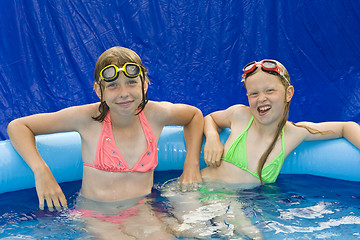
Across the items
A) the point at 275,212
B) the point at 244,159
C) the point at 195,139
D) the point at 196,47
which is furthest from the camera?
the point at 196,47

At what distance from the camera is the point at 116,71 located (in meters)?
2.07

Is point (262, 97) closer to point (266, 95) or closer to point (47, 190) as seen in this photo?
point (266, 95)

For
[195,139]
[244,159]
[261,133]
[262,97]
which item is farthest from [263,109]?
[195,139]

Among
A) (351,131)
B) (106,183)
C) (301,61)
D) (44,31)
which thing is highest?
(44,31)

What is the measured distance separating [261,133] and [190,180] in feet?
1.59

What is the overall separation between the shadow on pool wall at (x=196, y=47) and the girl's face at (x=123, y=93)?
86.9 inches

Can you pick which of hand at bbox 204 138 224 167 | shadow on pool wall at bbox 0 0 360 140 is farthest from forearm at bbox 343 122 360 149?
shadow on pool wall at bbox 0 0 360 140

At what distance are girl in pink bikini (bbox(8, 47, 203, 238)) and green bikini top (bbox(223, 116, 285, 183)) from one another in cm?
40

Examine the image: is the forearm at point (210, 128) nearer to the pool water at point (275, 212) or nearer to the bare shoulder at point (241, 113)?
the bare shoulder at point (241, 113)

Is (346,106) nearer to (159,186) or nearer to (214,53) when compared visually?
(214,53)

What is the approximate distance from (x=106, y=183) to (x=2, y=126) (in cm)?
210

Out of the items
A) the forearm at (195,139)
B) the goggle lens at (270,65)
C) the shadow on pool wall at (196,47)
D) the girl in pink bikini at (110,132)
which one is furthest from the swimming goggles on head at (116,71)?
the shadow on pool wall at (196,47)

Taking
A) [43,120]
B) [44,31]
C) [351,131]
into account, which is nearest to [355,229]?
[351,131]

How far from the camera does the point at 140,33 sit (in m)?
4.49
